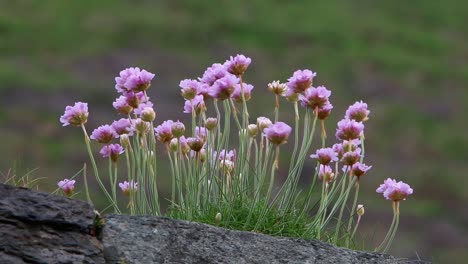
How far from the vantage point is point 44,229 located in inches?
205

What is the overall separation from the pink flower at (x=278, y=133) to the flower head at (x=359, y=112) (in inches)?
28.0

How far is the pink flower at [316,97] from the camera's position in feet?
20.9

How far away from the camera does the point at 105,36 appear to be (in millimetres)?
74750

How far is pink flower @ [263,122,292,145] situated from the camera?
6121mm

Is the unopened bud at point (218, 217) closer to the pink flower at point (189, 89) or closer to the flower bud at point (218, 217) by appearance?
the flower bud at point (218, 217)

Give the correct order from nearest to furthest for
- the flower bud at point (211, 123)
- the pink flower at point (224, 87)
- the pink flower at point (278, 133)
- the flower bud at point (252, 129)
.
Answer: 1. the pink flower at point (278, 133)
2. the pink flower at point (224, 87)
3. the flower bud at point (211, 123)
4. the flower bud at point (252, 129)

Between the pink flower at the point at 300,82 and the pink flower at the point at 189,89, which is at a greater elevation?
the pink flower at the point at 300,82

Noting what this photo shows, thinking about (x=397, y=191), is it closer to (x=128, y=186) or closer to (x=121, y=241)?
(x=128, y=186)

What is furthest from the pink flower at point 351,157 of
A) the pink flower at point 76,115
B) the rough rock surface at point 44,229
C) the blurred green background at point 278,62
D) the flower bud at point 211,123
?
the blurred green background at point 278,62

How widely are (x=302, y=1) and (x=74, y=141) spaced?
19086mm

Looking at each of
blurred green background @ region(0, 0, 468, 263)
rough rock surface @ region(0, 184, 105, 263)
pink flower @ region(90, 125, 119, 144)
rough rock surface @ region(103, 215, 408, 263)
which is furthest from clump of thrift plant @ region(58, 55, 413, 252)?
blurred green background @ region(0, 0, 468, 263)

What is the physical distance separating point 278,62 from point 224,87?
200 feet

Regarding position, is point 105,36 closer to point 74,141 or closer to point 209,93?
point 74,141

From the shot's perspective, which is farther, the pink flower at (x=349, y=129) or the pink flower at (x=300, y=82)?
the pink flower at (x=349, y=129)
